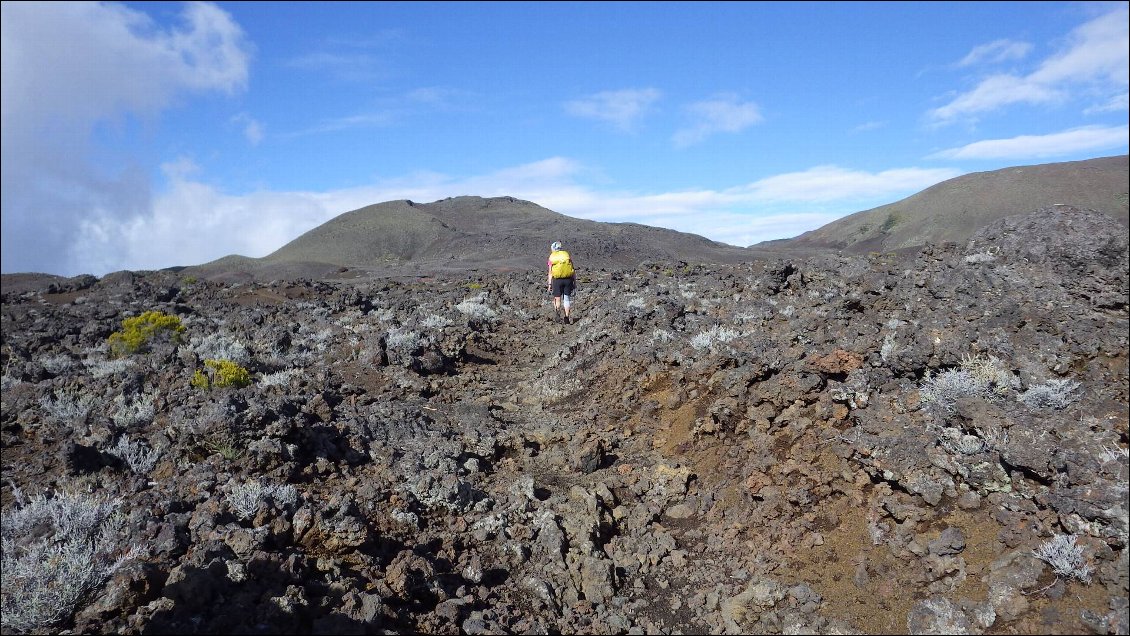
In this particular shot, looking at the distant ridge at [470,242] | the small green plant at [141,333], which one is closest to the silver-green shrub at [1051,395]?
the small green plant at [141,333]

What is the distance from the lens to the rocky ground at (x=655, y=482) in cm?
288

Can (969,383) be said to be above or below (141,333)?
below

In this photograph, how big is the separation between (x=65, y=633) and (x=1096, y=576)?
4.53 meters

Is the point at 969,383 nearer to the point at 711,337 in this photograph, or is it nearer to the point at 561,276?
the point at 711,337

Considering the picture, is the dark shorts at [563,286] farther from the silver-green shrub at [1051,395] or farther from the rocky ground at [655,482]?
the silver-green shrub at [1051,395]

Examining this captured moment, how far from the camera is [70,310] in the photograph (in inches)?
646

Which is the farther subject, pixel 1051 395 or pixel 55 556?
pixel 1051 395

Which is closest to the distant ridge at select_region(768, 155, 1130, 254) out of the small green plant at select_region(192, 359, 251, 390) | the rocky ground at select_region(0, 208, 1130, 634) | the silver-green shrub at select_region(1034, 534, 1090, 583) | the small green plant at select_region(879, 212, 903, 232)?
the small green plant at select_region(879, 212, 903, 232)

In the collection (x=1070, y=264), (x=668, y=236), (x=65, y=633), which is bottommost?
(x=65, y=633)

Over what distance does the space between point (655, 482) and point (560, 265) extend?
6.79 m

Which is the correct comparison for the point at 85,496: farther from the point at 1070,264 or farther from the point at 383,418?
the point at 1070,264

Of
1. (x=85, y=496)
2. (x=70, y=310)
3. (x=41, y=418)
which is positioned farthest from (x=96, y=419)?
Result: (x=70, y=310)

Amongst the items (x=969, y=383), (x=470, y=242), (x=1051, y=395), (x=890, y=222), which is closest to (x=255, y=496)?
(x=969, y=383)

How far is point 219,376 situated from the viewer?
6715mm
